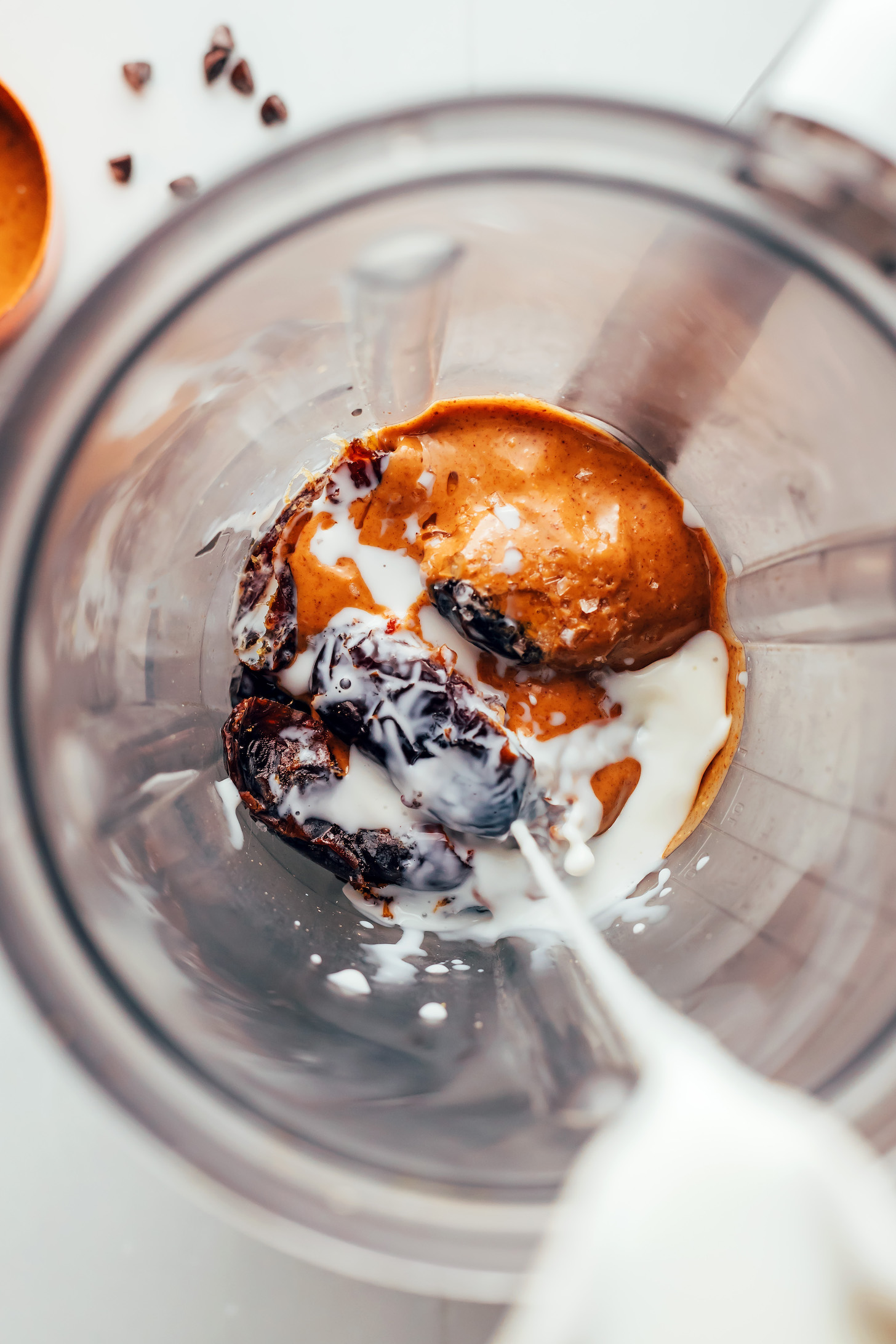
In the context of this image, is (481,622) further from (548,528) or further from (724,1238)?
(724,1238)

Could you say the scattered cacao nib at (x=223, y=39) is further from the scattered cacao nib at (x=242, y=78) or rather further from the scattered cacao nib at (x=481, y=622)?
the scattered cacao nib at (x=481, y=622)

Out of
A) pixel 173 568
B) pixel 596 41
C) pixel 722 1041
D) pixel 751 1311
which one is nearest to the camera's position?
pixel 751 1311

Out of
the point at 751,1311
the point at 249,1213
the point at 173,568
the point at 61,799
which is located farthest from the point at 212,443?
the point at 751,1311

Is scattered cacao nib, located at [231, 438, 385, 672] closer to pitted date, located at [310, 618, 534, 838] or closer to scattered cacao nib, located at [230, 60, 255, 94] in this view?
pitted date, located at [310, 618, 534, 838]

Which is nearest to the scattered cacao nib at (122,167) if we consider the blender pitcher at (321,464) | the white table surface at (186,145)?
the white table surface at (186,145)

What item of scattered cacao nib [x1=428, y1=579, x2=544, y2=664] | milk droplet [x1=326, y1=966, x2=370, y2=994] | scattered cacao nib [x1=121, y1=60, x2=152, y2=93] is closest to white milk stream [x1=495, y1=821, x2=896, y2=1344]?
milk droplet [x1=326, y1=966, x2=370, y2=994]

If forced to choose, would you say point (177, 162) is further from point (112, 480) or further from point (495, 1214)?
point (495, 1214)

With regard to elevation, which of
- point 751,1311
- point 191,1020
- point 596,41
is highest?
point 596,41
